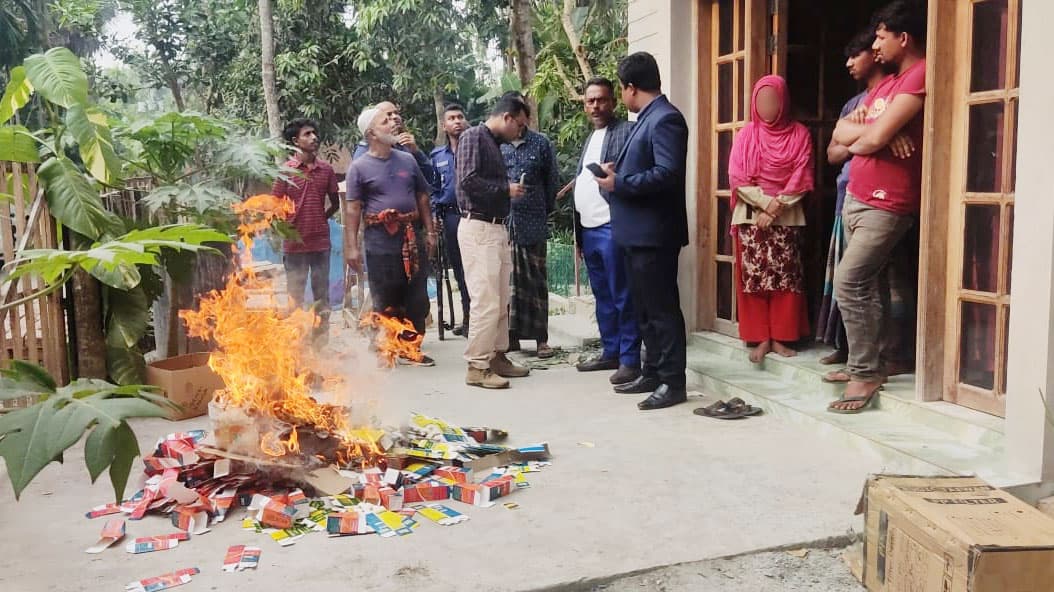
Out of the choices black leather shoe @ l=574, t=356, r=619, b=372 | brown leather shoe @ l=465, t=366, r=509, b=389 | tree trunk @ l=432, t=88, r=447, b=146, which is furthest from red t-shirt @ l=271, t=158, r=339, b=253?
tree trunk @ l=432, t=88, r=447, b=146

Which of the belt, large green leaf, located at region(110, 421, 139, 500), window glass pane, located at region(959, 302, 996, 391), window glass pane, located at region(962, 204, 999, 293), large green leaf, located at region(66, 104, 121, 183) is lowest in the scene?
window glass pane, located at region(959, 302, 996, 391)

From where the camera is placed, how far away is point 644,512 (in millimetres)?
3865

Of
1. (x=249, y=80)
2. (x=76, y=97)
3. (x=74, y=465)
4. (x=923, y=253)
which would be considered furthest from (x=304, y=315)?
(x=249, y=80)

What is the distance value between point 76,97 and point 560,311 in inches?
245

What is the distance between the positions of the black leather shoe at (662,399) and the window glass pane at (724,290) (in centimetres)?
121

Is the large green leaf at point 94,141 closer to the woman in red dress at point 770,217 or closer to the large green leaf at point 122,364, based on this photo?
the large green leaf at point 122,364

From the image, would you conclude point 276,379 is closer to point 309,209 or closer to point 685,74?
point 309,209

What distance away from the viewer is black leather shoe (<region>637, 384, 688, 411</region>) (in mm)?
5645

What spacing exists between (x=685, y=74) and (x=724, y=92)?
1.13 ft

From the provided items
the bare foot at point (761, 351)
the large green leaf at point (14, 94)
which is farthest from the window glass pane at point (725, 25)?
the large green leaf at point (14, 94)

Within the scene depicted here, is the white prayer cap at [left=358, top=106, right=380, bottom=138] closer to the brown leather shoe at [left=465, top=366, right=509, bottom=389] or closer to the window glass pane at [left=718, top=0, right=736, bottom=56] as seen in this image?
the brown leather shoe at [left=465, top=366, right=509, bottom=389]

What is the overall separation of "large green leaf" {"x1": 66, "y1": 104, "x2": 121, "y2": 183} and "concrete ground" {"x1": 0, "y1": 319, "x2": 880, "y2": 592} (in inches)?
64.6

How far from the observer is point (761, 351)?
602 centimetres

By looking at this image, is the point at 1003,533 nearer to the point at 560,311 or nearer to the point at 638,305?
the point at 638,305
